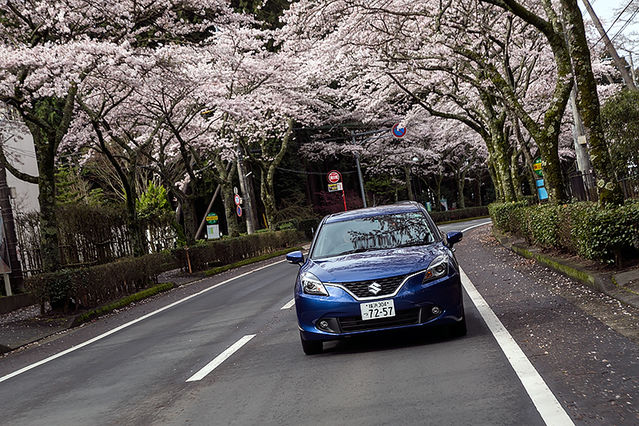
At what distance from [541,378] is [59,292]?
12377 mm

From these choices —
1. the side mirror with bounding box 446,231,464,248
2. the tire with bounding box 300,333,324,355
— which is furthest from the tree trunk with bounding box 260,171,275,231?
the tire with bounding box 300,333,324,355

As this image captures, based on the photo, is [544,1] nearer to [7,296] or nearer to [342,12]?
[342,12]

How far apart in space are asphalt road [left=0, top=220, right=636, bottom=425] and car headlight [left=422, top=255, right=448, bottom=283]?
29.1 inches

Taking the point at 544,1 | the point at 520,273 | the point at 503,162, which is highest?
the point at 544,1

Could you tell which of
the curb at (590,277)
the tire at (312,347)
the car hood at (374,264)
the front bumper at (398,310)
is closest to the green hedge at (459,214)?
the curb at (590,277)

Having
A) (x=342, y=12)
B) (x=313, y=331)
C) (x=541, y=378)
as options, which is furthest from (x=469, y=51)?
(x=541, y=378)

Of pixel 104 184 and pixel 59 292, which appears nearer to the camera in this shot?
pixel 59 292

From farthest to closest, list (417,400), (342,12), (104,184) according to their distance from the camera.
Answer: (104,184) → (342,12) → (417,400)

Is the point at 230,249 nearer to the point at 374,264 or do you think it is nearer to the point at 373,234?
the point at 373,234

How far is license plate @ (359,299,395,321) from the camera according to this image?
722 cm

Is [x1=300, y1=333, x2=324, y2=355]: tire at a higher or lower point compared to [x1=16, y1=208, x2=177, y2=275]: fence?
lower

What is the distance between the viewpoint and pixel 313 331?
755 centimetres

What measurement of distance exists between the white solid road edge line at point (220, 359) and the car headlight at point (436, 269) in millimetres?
2541

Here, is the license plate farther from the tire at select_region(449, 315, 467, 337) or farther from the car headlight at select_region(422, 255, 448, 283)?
→ the tire at select_region(449, 315, 467, 337)
